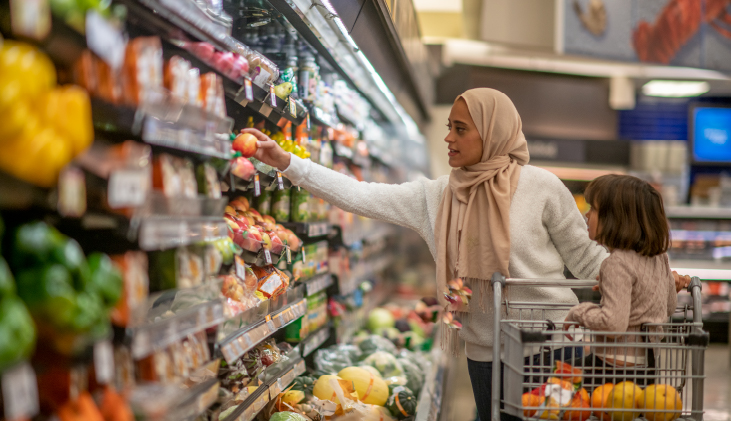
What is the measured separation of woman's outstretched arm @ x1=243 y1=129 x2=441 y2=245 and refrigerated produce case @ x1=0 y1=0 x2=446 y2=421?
16cm

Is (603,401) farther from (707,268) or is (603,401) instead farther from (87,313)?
(707,268)

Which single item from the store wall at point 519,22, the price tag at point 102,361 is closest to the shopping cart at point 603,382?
the price tag at point 102,361

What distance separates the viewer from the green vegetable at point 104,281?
43.4 inches

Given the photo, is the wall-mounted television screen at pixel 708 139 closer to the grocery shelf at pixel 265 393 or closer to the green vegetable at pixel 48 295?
the grocery shelf at pixel 265 393

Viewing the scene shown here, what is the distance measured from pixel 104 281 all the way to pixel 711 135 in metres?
9.02

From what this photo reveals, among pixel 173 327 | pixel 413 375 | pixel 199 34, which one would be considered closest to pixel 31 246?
pixel 173 327

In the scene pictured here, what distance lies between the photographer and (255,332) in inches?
80.3

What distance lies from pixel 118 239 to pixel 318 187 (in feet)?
3.40

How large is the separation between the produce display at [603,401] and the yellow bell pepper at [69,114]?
1363 millimetres

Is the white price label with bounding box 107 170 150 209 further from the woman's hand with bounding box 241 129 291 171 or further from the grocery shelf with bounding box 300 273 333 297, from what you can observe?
the grocery shelf with bounding box 300 273 333 297

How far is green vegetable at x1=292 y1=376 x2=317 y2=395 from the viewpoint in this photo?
281 centimetres

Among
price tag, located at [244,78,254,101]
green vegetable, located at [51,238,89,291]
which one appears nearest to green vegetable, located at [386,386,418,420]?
price tag, located at [244,78,254,101]

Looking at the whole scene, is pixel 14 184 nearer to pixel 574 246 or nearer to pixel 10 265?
pixel 10 265

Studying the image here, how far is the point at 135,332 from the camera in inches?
47.8
